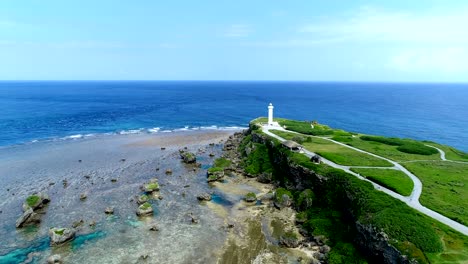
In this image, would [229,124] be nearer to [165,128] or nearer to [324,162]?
[165,128]

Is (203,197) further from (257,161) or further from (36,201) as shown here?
(36,201)

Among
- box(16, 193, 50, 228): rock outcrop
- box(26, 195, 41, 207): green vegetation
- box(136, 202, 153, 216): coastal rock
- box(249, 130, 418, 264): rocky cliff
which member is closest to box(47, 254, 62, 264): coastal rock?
box(16, 193, 50, 228): rock outcrop

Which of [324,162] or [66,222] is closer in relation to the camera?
[66,222]

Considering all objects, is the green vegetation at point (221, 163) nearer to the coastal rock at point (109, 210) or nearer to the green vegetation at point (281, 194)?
the green vegetation at point (281, 194)

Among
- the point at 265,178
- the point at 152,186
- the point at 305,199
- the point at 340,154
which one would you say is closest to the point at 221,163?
the point at 265,178

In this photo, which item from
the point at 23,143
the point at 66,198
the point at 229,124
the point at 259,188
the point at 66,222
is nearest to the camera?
the point at 66,222

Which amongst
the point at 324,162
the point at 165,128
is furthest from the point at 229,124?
the point at 324,162

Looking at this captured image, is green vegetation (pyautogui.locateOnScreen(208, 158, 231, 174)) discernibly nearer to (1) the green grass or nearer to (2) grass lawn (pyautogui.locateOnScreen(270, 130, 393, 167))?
(2) grass lawn (pyautogui.locateOnScreen(270, 130, 393, 167))
